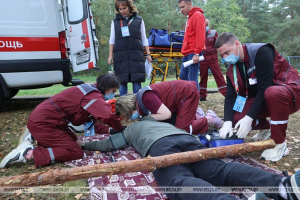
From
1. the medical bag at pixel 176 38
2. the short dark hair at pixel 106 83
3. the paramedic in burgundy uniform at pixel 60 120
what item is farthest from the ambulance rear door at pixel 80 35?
the medical bag at pixel 176 38

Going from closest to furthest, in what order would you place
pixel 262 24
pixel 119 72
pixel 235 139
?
pixel 235 139
pixel 119 72
pixel 262 24

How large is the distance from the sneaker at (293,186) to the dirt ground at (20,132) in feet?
3.63

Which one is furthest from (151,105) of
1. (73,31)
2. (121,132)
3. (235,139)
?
(73,31)

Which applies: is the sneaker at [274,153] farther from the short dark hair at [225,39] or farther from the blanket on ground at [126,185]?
the short dark hair at [225,39]

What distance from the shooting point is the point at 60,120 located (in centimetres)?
270

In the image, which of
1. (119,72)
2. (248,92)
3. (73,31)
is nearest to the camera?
(248,92)

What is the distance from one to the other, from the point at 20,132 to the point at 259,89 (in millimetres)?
3362

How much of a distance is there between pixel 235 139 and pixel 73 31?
355 centimetres

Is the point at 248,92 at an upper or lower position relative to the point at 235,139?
upper

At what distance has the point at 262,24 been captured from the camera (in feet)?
106

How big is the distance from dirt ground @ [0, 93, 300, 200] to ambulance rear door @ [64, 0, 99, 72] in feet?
4.85

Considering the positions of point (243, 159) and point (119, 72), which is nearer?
point (243, 159)

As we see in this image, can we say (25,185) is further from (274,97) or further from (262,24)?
(262,24)

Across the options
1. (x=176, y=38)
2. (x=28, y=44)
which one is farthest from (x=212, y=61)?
(x=28, y=44)
